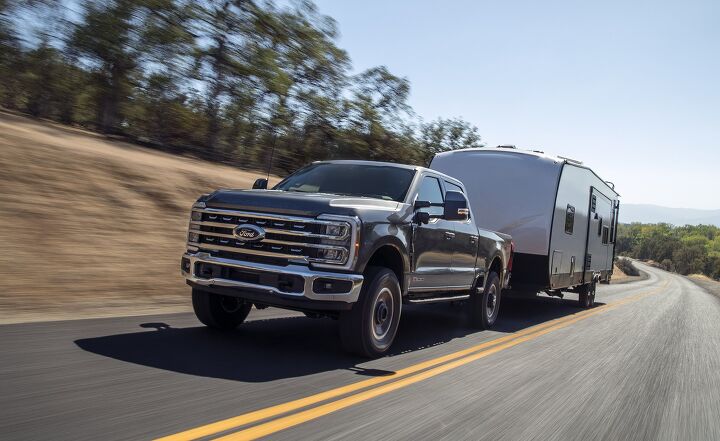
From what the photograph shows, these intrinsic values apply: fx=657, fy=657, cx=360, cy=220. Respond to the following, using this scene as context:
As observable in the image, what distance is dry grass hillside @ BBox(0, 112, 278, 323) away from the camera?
8109mm

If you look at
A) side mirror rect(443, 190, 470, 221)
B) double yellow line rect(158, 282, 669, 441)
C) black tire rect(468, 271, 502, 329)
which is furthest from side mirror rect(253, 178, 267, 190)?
black tire rect(468, 271, 502, 329)

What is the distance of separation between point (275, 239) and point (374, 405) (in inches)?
77.4

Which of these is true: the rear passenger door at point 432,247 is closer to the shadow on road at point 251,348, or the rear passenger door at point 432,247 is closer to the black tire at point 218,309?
the shadow on road at point 251,348

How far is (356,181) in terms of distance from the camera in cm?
768

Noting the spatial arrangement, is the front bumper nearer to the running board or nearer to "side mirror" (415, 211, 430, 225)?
"side mirror" (415, 211, 430, 225)

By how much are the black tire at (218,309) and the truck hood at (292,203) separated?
1.04 m

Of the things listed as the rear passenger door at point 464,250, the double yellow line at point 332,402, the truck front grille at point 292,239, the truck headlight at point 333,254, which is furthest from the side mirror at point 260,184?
the double yellow line at point 332,402

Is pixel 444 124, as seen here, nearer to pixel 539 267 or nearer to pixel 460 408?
pixel 539 267

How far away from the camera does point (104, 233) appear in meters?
10.2

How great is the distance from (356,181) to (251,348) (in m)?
2.31

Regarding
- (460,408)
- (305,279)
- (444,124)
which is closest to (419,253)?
(305,279)

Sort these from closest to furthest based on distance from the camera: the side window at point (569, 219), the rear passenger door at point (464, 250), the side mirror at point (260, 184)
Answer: the side mirror at point (260, 184)
the rear passenger door at point (464, 250)
the side window at point (569, 219)

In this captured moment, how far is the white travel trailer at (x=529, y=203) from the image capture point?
12.1 m

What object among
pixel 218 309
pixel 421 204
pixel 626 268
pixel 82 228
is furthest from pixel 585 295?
pixel 626 268
